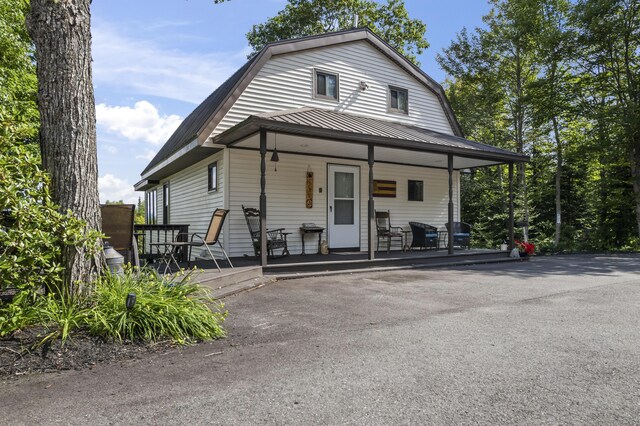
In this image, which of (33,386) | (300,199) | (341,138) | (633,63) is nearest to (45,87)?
(33,386)

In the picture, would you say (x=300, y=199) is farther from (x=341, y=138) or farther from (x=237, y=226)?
(x=341, y=138)

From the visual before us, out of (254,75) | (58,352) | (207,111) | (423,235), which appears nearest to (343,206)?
(423,235)

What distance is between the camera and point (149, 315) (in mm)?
3391

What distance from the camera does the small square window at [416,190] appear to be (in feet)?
37.4

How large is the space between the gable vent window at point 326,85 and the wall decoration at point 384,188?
238cm

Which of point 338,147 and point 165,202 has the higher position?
point 338,147

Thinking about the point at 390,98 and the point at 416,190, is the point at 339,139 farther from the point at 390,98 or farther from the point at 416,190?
the point at 416,190

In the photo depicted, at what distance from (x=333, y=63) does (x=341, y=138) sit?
3.47m

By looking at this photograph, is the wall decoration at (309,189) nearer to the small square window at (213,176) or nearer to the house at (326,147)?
the house at (326,147)

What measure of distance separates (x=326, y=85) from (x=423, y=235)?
4.45 meters

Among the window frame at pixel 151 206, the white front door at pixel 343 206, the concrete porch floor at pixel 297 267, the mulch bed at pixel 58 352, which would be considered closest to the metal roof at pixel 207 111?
the concrete porch floor at pixel 297 267

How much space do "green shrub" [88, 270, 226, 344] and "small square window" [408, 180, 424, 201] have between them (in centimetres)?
849

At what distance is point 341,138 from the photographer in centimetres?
750

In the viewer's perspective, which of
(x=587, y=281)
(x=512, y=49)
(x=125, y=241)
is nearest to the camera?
(x=125, y=241)
